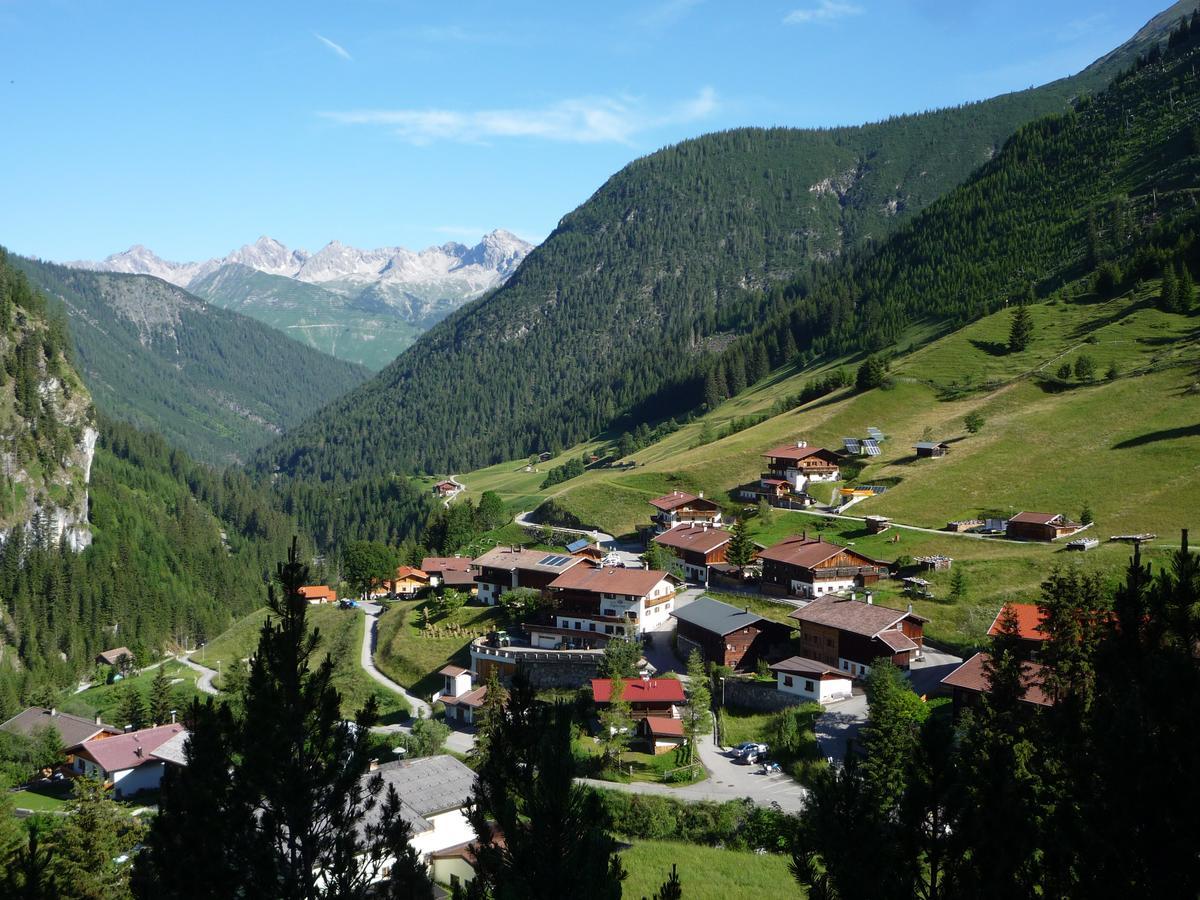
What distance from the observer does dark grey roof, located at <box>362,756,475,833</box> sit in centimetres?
5019

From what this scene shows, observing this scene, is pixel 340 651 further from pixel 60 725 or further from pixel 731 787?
pixel 731 787

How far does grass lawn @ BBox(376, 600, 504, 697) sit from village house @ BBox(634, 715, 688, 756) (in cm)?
2491

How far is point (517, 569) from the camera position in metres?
89.9

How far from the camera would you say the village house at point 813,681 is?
2420 inches

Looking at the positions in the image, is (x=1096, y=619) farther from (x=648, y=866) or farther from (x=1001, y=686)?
(x=648, y=866)

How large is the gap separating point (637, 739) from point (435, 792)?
16227 mm

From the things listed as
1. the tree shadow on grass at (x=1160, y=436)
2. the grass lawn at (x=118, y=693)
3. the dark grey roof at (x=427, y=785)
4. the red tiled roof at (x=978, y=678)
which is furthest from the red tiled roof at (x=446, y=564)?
the tree shadow on grass at (x=1160, y=436)

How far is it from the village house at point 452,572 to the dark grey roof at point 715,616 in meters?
29.2

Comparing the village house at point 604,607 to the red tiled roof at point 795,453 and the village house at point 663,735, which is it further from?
the red tiled roof at point 795,453

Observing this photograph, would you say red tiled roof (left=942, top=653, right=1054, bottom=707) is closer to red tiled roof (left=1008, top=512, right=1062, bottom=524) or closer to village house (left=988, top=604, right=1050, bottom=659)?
village house (left=988, top=604, right=1050, bottom=659)

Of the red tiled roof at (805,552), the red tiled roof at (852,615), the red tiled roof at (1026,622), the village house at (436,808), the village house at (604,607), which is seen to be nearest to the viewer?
the village house at (436,808)

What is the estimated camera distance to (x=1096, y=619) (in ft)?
133

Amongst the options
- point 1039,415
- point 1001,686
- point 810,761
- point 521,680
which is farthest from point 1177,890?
point 1039,415

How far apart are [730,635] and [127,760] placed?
51183 mm
